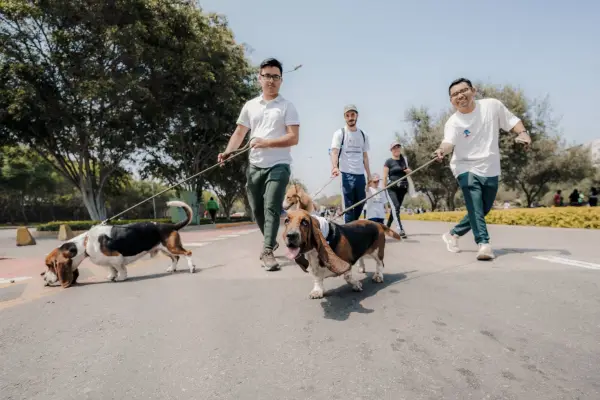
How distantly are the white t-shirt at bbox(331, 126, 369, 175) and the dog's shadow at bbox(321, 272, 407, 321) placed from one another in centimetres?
277

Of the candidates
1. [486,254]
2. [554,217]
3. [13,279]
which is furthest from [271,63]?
[554,217]

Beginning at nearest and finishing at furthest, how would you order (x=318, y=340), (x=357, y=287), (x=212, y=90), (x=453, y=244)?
1. (x=318, y=340)
2. (x=357, y=287)
3. (x=453, y=244)
4. (x=212, y=90)

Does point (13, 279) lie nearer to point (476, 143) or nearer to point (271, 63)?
point (271, 63)

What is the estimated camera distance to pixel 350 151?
633cm

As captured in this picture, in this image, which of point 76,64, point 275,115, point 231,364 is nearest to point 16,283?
point 275,115

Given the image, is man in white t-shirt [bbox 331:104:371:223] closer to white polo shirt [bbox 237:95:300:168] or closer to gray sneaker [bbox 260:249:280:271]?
white polo shirt [bbox 237:95:300:168]

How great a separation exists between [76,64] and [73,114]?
7.25ft

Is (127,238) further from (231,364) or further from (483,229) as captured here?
(483,229)

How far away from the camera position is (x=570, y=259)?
4344 mm

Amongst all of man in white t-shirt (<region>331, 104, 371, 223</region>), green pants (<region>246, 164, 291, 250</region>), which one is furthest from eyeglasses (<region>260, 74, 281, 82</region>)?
man in white t-shirt (<region>331, 104, 371, 223</region>)

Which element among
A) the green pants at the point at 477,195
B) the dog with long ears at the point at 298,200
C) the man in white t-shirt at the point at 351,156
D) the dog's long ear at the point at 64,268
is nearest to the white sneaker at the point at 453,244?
the green pants at the point at 477,195

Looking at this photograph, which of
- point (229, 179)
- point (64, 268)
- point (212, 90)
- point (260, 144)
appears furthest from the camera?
point (229, 179)

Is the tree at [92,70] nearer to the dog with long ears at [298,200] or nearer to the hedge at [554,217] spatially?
the dog with long ears at [298,200]

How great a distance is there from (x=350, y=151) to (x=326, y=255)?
12.5ft
